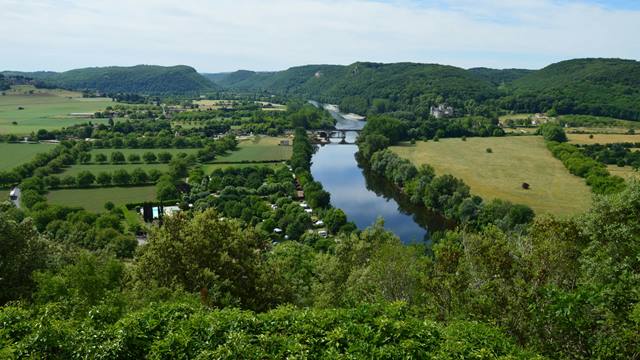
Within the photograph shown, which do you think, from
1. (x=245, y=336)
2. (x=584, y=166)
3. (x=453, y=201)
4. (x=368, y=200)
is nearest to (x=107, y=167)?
(x=368, y=200)

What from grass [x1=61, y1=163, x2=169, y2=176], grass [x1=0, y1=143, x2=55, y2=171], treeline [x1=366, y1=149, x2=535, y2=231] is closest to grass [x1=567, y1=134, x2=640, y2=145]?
treeline [x1=366, y1=149, x2=535, y2=231]

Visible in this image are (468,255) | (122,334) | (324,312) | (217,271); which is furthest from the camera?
(217,271)

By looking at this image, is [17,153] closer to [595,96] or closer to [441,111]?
[441,111]

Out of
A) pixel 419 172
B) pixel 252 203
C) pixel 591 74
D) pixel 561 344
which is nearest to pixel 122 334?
pixel 561 344

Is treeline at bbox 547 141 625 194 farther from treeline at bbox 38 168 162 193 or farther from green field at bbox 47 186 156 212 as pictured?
treeline at bbox 38 168 162 193

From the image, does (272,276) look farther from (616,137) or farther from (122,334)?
(616,137)

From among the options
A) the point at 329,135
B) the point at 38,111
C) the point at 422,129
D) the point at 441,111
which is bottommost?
the point at 329,135

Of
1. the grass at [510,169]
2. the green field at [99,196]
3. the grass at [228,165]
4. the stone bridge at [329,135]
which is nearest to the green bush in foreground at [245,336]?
the grass at [510,169]
